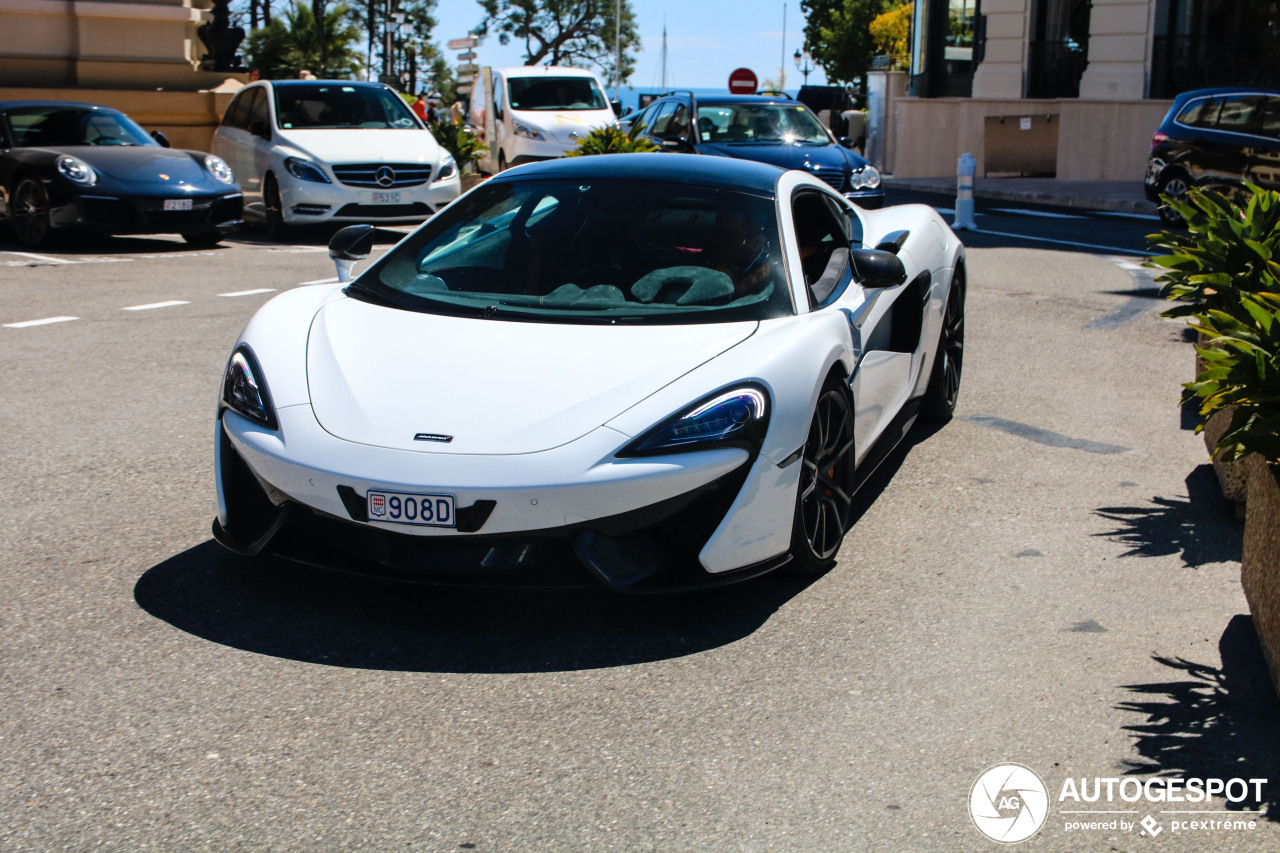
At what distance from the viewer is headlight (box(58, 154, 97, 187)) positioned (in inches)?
533

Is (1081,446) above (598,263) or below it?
below

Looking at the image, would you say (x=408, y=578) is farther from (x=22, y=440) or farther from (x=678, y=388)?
(x=22, y=440)

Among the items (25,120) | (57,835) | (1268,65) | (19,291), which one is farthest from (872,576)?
(1268,65)

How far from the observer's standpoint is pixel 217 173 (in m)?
14.5

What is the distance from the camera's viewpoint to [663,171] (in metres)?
5.38

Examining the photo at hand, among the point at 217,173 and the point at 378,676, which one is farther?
the point at 217,173

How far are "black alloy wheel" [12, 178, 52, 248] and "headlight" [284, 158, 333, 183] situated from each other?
2540mm

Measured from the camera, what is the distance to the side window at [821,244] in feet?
17.0

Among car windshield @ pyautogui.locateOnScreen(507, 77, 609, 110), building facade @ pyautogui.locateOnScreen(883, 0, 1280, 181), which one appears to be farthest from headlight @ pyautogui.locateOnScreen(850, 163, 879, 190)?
building facade @ pyautogui.locateOnScreen(883, 0, 1280, 181)

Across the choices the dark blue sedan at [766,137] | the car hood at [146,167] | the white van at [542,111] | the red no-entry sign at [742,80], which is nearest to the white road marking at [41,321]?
the car hood at [146,167]

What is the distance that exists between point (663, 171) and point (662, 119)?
14204mm

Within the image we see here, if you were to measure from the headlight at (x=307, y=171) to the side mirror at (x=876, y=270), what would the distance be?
1083 cm

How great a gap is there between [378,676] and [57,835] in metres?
1.01

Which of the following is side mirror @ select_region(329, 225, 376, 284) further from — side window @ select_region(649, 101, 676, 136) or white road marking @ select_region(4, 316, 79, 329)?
side window @ select_region(649, 101, 676, 136)
